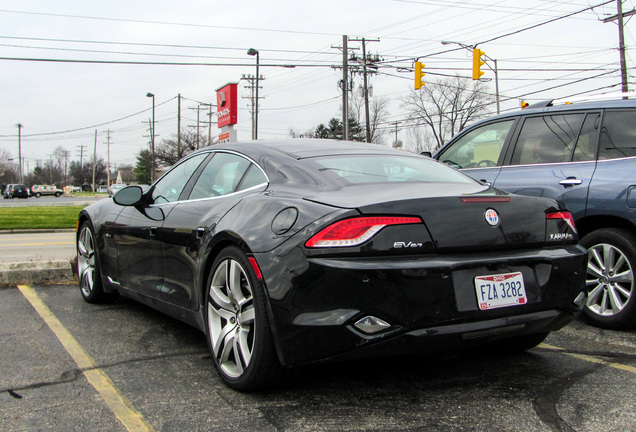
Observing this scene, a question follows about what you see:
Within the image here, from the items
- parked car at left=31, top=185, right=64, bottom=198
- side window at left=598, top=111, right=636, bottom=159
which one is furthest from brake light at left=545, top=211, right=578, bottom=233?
parked car at left=31, top=185, right=64, bottom=198

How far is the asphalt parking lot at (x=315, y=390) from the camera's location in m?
2.58

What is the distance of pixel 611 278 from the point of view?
13.9 feet

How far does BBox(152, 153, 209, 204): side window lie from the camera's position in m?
4.16

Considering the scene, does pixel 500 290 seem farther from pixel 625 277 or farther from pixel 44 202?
pixel 44 202

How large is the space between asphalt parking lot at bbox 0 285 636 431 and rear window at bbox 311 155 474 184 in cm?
110

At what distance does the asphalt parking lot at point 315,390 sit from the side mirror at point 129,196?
97 centimetres

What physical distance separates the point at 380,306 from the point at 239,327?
87cm

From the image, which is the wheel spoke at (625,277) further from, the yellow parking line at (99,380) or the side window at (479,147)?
the yellow parking line at (99,380)

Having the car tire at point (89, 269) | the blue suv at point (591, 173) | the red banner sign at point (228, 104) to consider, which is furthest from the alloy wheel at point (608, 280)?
the red banner sign at point (228, 104)

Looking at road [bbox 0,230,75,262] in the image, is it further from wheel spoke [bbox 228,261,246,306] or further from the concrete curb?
wheel spoke [bbox 228,261,246,306]

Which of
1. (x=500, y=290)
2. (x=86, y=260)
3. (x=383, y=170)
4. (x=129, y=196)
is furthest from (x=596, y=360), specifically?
(x=86, y=260)

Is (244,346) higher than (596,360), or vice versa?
(244,346)

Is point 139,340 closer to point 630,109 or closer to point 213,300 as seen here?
point 213,300

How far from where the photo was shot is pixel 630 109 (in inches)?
175
